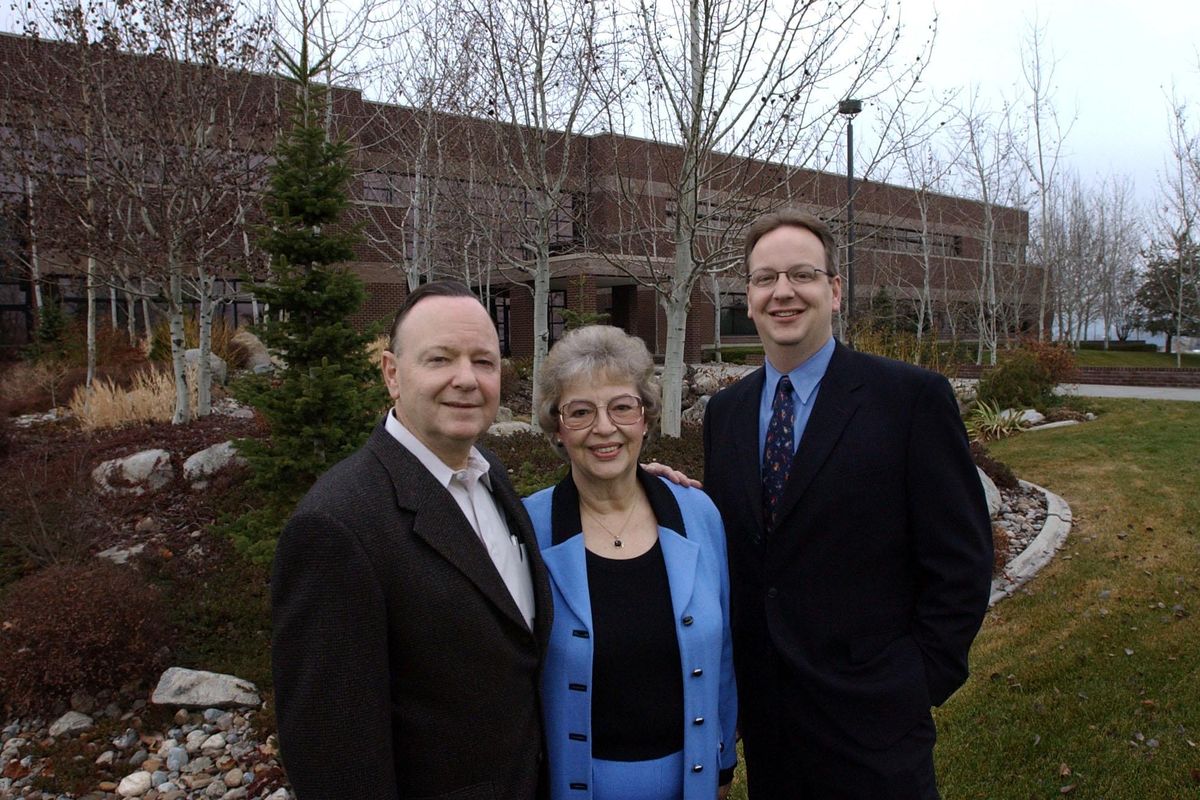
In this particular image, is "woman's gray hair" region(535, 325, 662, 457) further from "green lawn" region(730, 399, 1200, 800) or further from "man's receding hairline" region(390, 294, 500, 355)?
"green lawn" region(730, 399, 1200, 800)

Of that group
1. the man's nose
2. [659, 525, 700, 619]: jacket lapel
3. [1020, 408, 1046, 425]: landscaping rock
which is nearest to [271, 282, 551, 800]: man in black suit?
the man's nose

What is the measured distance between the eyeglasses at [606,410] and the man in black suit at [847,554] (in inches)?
16.9

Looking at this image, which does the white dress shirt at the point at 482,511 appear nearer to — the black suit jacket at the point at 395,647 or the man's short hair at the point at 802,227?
the black suit jacket at the point at 395,647

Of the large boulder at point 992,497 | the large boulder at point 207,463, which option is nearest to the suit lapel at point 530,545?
the large boulder at point 992,497

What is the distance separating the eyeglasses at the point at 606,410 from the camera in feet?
7.28

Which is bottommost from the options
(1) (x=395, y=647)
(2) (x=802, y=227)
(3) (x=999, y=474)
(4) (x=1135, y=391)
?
(3) (x=999, y=474)

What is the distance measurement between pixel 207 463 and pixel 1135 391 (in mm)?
21237

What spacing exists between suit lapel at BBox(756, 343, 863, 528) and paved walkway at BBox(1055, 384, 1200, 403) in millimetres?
16641

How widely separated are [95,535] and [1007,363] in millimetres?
15253

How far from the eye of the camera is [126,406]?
12055 mm

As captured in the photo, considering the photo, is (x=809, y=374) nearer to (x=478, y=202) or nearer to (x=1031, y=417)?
(x=478, y=202)

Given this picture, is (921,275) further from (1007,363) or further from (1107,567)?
(1107,567)

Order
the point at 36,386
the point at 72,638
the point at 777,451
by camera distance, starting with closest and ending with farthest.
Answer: the point at 777,451 < the point at 72,638 < the point at 36,386

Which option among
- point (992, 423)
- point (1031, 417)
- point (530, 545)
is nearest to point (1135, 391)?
point (1031, 417)
